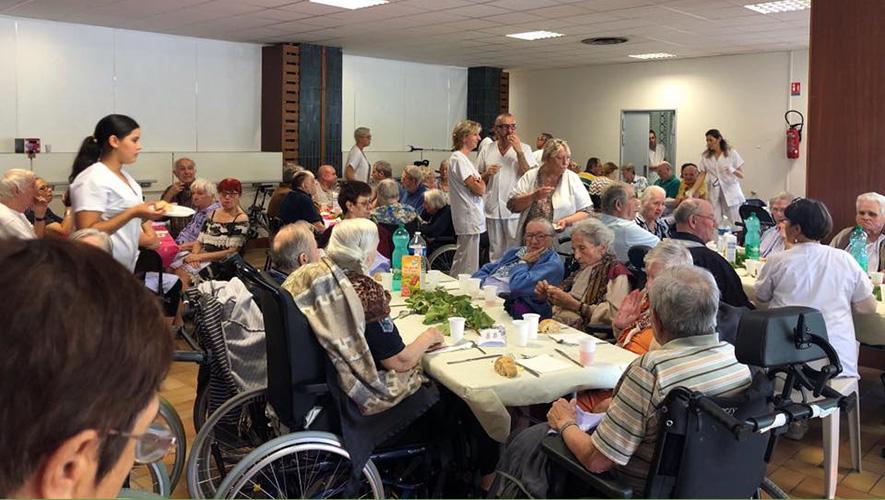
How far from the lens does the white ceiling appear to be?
8055 millimetres

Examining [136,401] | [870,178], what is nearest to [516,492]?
[136,401]

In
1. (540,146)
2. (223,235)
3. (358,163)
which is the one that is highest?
(540,146)

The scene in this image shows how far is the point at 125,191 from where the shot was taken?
3648 millimetres

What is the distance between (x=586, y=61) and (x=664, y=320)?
12138 mm

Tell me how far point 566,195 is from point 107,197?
341 cm

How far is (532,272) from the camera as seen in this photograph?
4020 millimetres

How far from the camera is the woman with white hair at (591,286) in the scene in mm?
3678

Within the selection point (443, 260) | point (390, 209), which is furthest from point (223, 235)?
point (443, 260)

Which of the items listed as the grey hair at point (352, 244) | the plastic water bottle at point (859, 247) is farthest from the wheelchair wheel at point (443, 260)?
the grey hair at point (352, 244)

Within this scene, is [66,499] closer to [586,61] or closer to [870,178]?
[870,178]

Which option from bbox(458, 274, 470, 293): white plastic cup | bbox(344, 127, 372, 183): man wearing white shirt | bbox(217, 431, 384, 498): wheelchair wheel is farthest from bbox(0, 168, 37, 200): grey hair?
bbox(344, 127, 372, 183): man wearing white shirt

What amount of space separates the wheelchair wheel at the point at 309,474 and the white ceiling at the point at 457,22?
237 inches

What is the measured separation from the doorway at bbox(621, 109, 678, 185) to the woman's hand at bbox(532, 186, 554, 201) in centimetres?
819

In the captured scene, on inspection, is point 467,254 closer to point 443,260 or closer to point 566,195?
point 443,260
